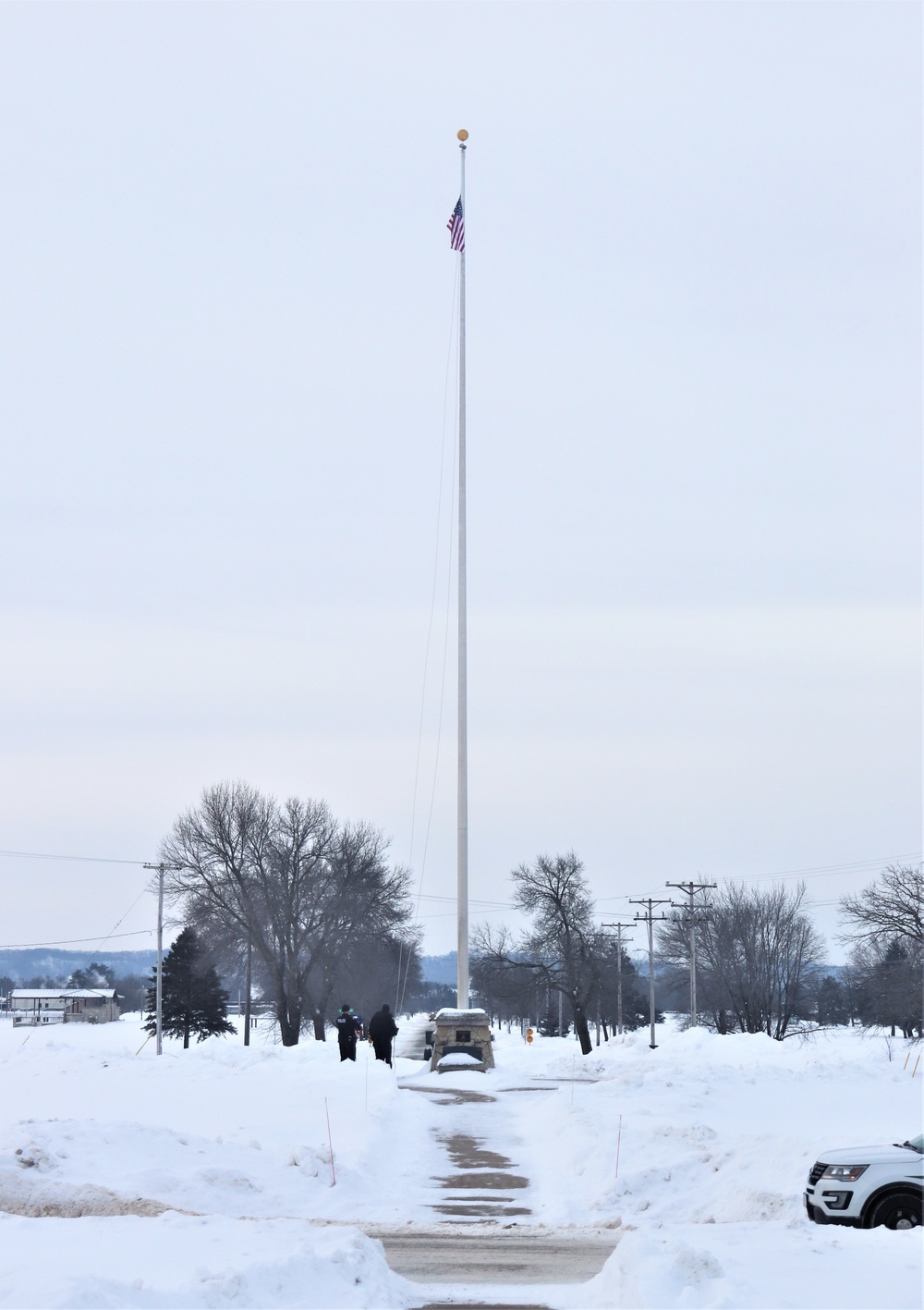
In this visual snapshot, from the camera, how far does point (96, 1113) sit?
2075 centimetres

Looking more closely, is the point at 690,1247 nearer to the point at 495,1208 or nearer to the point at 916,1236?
the point at 916,1236

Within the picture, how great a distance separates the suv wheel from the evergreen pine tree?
6380 cm

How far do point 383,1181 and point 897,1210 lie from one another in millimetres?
5940

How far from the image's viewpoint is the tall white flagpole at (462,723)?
30312mm

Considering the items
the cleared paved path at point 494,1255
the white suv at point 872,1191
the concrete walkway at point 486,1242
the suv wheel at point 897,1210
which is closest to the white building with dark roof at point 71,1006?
the concrete walkway at point 486,1242

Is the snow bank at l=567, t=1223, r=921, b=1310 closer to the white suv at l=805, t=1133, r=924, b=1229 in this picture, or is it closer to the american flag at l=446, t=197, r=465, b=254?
the white suv at l=805, t=1133, r=924, b=1229

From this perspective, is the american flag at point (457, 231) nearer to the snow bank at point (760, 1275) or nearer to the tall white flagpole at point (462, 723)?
the tall white flagpole at point (462, 723)

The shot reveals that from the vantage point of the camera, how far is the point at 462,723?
104 feet

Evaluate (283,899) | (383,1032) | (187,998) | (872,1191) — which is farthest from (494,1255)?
(187,998)

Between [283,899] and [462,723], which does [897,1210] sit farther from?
[283,899]

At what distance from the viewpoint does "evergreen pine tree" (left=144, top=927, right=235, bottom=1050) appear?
72.8 metres

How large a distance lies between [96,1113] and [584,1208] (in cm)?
1055

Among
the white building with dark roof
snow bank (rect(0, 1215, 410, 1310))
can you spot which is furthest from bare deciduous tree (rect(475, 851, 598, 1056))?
the white building with dark roof

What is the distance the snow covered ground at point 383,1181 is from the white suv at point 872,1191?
1.45ft
